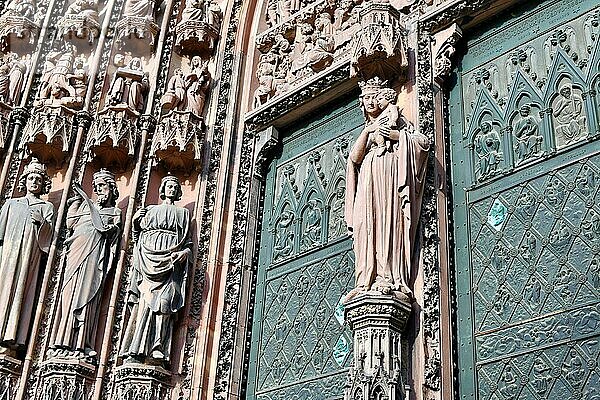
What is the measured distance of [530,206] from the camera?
6.33m

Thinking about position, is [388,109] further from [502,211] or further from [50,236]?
[50,236]

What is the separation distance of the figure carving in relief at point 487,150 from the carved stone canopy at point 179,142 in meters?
3.16

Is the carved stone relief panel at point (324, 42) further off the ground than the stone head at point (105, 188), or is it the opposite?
the carved stone relief panel at point (324, 42)

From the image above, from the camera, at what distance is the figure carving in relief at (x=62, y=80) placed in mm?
9312

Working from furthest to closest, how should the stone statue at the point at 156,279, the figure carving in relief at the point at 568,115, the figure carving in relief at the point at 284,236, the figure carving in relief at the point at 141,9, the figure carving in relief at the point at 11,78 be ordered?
the figure carving in relief at the point at 141,9, the figure carving in relief at the point at 11,78, the figure carving in relief at the point at 284,236, the stone statue at the point at 156,279, the figure carving in relief at the point at 568,115

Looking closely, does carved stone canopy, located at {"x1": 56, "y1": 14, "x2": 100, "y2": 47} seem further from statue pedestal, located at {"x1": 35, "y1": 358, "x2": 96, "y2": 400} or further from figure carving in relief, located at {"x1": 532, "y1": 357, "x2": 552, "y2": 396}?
figure carving in relief, located at {"x1": 532, "y1": 357, "x2": 552, "y2": 396}

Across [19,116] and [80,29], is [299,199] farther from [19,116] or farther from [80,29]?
[80,29]

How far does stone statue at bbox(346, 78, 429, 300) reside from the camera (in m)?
6.36

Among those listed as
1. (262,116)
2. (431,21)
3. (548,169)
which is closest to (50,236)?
(262,116)

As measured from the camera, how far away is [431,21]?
24.9ft

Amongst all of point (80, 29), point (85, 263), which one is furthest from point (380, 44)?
point (80, 29)

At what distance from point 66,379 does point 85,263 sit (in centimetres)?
113

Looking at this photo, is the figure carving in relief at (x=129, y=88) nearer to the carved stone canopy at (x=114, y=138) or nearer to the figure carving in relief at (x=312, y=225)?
the carved stone canopy at (x=114, y=138)

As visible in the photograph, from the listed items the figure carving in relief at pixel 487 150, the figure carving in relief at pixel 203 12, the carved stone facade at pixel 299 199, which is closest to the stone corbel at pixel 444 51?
the carved stone facade at pixel 299 199
